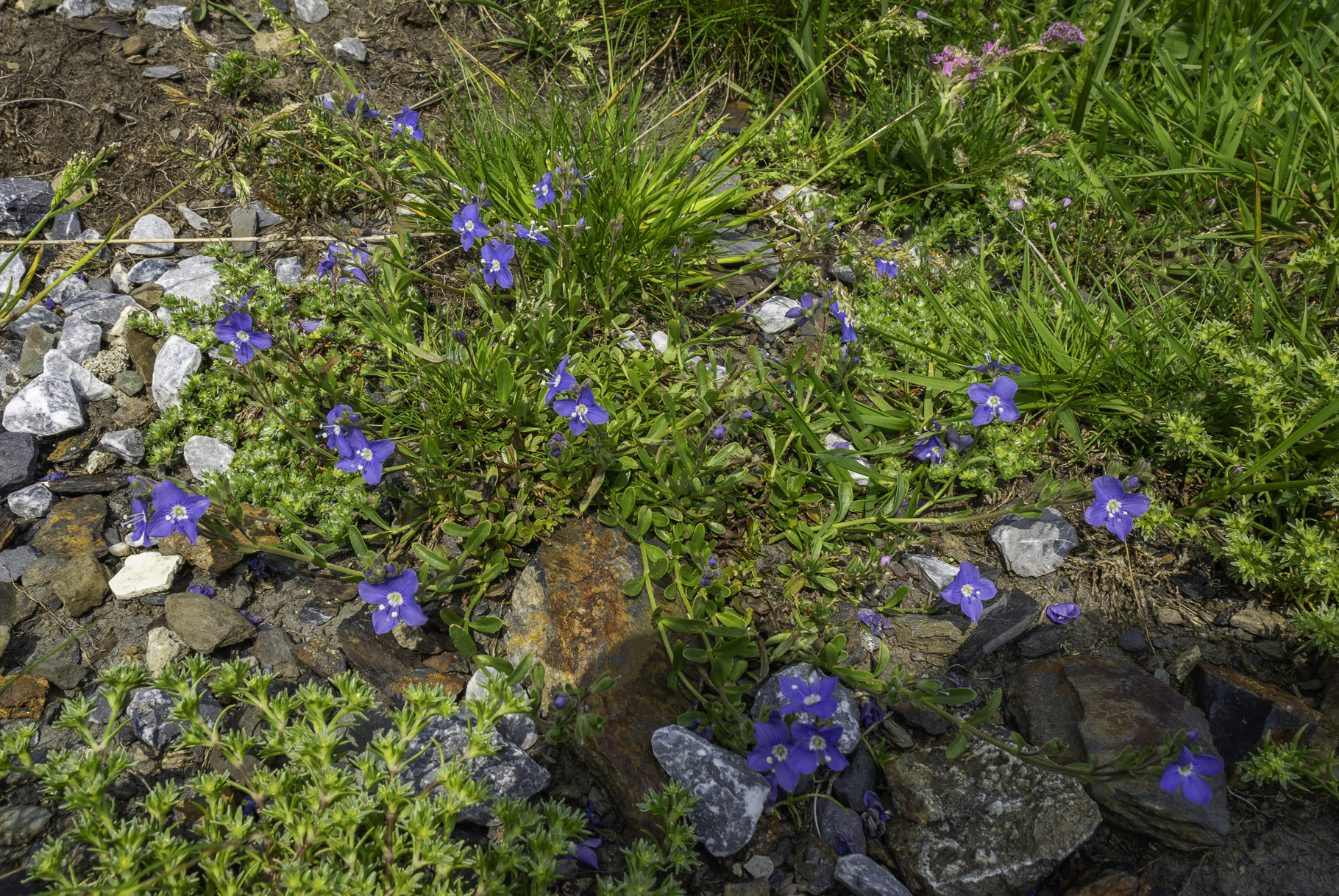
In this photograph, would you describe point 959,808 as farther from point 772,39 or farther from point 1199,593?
point 772,39

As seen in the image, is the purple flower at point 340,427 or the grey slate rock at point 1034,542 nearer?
the purple flower at point 340,427

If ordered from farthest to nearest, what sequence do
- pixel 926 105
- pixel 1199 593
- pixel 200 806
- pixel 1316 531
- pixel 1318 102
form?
1. pixel 926 105
2. pixel 1318 102
3. pixel 1199 593
4. pixel 1316 531
5. pixel 200 806

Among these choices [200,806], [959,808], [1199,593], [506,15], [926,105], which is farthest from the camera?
[506,15]

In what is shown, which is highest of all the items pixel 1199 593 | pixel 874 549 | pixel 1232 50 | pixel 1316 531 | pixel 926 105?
pixel 1232 50

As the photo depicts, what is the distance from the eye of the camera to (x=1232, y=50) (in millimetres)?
4445

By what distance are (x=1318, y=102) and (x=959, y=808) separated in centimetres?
410

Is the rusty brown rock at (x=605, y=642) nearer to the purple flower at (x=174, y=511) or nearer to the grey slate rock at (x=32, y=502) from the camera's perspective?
the purple flower at (x=174, y=511)

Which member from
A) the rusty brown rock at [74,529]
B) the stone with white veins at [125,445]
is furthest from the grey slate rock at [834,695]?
the stone with white veins at [125,445]

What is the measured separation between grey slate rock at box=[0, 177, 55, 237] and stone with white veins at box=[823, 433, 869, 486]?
3.92 m

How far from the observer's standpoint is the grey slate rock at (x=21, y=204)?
3852 millimetres

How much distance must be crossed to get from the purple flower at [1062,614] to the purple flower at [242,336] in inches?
123

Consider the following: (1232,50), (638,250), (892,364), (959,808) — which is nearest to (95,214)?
(638,250)

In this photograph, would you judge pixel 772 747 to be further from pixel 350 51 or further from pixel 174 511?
pixel 350 51

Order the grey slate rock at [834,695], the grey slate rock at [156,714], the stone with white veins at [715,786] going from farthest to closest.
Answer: the grey slate rock at [834,695] → the grey slate rock at [156,714] → the stone with white veins at [715,786]
